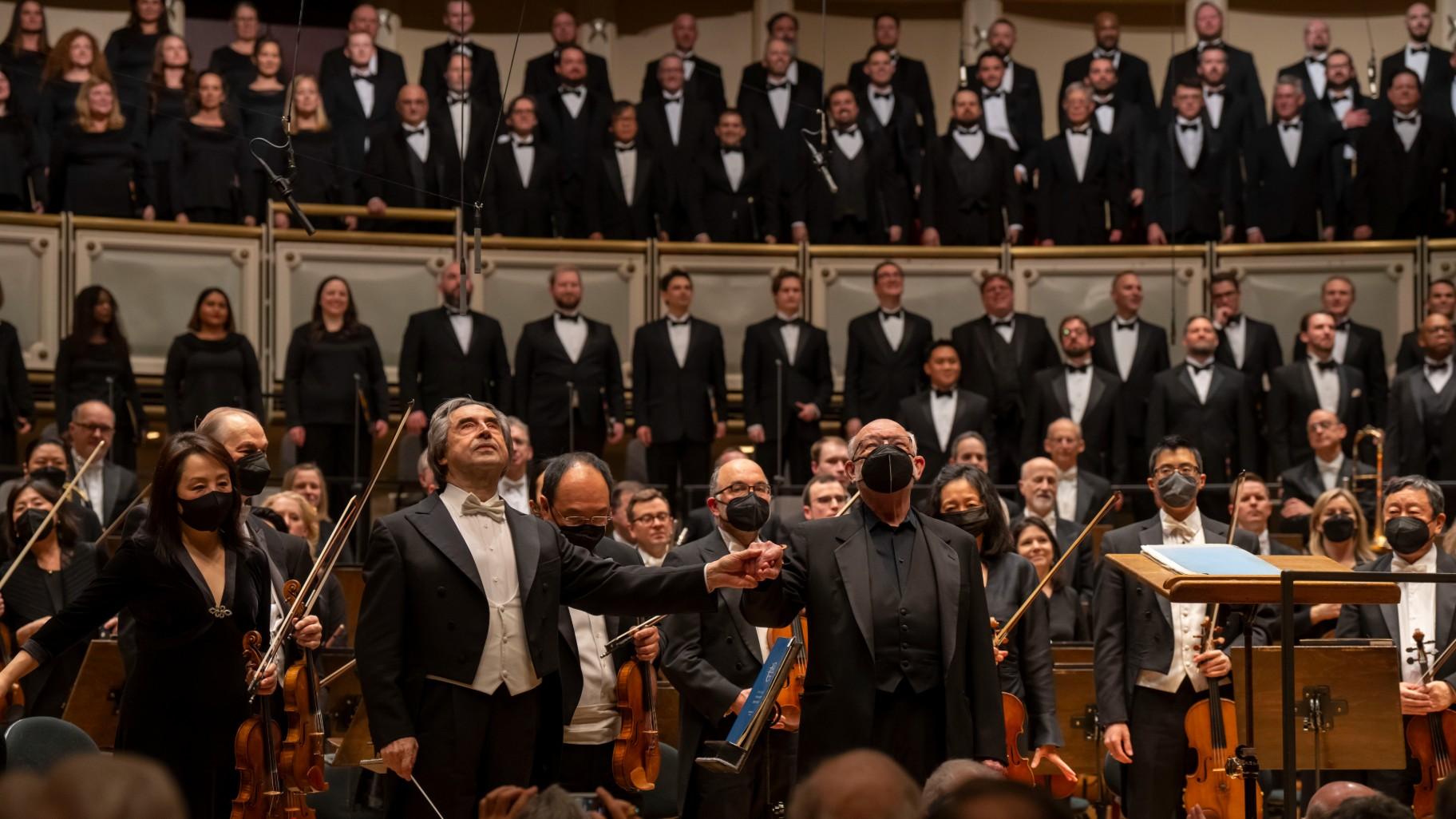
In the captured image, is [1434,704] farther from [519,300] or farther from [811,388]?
[519,300]

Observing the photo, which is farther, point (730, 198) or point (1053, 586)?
point (730, 198)

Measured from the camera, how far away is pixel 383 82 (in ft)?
32.8

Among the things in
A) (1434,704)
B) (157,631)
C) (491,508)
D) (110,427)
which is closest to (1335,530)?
(1434,704)

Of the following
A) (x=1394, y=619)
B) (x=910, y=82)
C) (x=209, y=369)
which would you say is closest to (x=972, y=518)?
(x=1394, y=619)

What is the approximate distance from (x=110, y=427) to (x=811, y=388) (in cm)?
313

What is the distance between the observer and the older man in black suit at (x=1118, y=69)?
10.6 m

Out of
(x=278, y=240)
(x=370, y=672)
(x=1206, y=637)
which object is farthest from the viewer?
(x=278, y=240)

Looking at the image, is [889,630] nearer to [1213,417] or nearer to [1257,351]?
[1213,417]

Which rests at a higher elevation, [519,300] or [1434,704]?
[519,300]

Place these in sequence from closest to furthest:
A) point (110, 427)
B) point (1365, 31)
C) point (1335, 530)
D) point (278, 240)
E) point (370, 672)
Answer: point (370, 672) → point (1335, 530) → point (110, 427) → point (278, 240) → point (1365, 31)

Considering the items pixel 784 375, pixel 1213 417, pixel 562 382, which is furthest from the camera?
pixel 784 375

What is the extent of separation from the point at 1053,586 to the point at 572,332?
10.9 feet

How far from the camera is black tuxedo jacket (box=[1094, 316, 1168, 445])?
8.89m

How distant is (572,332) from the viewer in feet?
29.2
